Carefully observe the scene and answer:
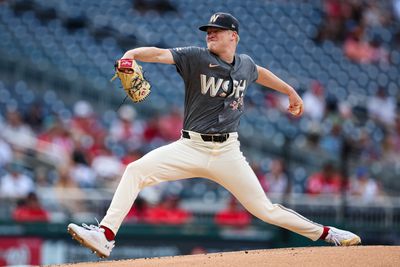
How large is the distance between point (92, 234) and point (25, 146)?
23.9 ft

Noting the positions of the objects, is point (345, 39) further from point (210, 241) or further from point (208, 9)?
point (210, 241)

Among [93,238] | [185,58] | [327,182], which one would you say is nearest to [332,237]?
[185,58]

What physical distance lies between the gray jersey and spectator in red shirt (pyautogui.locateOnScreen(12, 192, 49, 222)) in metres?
4.70

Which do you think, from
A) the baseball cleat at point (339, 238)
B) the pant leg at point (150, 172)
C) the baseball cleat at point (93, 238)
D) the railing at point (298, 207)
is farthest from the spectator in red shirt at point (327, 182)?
the baseball cleat at point (93, 238)

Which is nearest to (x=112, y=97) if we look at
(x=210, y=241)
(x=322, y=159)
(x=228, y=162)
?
(x=322, y=159)

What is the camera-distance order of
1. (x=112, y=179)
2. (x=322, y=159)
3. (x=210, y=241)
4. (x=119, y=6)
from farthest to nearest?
(x=119, y=6)
(x=322, y=159)
(x=112, y=179)
(x=210, y=241)

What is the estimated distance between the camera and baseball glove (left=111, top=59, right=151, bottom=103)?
6.14 m

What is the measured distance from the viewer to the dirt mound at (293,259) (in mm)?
6520

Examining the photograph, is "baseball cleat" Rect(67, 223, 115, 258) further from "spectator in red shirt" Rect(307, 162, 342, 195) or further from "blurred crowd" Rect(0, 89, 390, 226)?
"spectator in red shirt" Rect(307, 162, 342, 195)

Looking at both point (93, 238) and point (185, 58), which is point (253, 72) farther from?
point (93, 238)

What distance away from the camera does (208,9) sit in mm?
18594

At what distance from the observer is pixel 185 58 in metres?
6.53

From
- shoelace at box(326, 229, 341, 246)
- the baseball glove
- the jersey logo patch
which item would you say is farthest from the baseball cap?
shoelace at box(326, 229, 341, 246)

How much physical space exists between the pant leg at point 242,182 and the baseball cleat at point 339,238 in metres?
0.44
